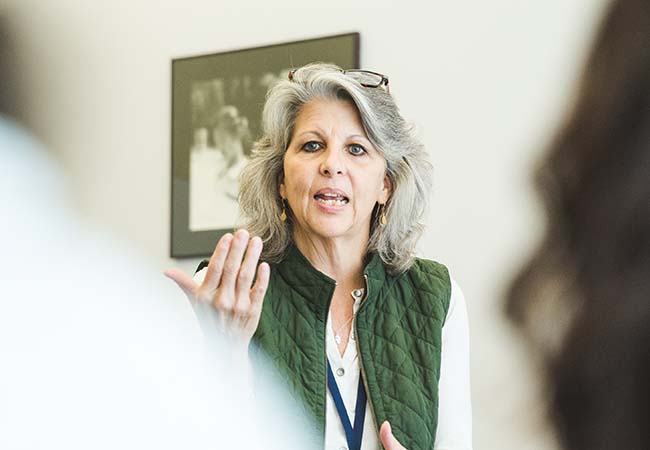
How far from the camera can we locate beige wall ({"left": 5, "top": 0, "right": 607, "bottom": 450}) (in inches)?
110

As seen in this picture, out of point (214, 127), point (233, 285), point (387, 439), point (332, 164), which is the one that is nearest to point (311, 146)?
point (332, 164)

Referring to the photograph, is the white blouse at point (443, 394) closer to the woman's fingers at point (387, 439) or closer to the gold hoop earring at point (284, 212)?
the gold hoop earring at point (284, 212)

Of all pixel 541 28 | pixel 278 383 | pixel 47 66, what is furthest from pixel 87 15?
pixel 278 383

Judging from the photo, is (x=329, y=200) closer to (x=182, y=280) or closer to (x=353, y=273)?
(x=353, y=273)

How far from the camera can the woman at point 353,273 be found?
1764 millimetres

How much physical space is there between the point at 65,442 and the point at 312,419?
Answer: 1.66m

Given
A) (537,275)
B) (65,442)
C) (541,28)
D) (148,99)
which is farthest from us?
(148,99)

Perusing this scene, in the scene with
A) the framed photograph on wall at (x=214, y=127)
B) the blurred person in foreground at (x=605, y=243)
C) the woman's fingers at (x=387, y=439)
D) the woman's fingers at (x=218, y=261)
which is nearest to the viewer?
the blurred person in foreground at (x=605, y=243)

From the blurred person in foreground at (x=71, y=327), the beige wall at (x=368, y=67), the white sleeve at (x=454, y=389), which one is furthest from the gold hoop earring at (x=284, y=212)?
the blurred person in foreground at (x=71, y=327)

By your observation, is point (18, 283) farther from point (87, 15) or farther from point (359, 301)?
point (359, 301)

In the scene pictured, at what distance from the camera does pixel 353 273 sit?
1930 mm

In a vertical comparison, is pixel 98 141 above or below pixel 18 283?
above

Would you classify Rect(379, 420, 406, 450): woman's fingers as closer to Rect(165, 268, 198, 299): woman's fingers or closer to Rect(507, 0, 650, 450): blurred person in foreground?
Rect(165, 268, 198, 299): woman's fingers

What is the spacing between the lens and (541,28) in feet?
9.04
